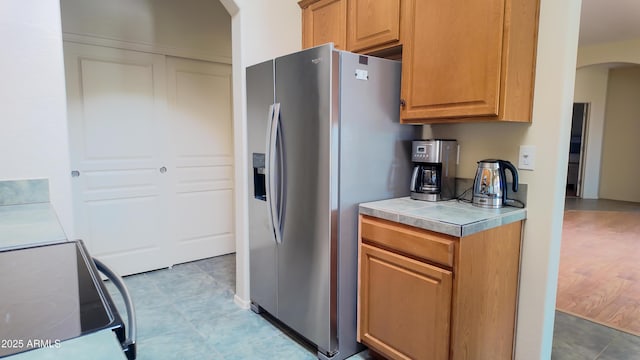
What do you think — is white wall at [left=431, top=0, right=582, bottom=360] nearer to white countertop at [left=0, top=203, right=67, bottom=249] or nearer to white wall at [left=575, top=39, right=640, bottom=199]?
white countertop at [left=0, top=203, right=67, bottom=249]

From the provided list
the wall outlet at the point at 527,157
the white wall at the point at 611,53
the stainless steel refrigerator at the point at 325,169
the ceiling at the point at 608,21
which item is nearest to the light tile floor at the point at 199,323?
the stainless steel refrigerator at the point at 325,169

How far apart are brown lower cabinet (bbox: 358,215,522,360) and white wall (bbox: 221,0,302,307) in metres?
1.08

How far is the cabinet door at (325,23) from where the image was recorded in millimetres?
2430

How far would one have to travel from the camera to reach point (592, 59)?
6039 mm

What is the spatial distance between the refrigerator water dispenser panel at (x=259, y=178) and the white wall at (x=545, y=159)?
1.46 metres

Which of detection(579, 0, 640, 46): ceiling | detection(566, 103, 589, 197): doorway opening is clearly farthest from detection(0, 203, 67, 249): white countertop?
detection(566, 103, 589, 197): doorway opening

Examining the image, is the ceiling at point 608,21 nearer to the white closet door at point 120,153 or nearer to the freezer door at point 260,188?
the freezer door at point 260,188

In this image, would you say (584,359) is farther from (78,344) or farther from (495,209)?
(78,344)

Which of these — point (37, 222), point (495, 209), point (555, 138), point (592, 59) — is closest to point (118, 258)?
point (37, 222)

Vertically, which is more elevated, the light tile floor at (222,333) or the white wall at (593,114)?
the white wall at (593,114)

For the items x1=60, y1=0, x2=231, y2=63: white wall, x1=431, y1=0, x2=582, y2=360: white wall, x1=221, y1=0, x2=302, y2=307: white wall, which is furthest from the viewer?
x1=60, y1=0, x2=231, y2=63: white wall

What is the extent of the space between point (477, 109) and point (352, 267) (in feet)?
3.51

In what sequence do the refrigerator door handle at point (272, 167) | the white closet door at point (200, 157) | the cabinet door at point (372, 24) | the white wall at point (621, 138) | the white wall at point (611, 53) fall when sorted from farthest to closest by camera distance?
1. the white wall at point (621, 138)
2. the white wall at point (611, 53)
3. the white closet door at point (200, 157)
4. the refrigerator door handle at point (272, 167)
5. the cabinet door at point (372, 24)

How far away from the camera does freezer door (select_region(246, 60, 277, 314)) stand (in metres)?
2.42
